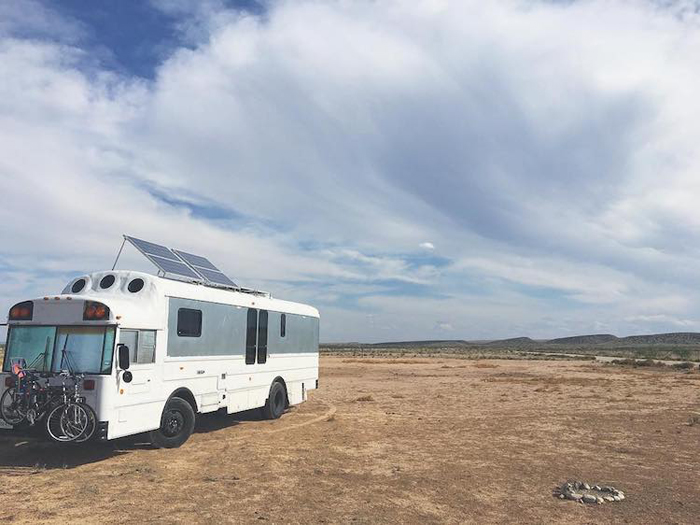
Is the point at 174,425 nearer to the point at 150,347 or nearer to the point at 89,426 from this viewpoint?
the point at 150,347

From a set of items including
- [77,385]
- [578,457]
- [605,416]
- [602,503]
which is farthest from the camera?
[605,416]

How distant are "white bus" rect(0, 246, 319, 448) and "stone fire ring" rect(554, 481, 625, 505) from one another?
7527mm

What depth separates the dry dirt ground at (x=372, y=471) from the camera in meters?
8.24

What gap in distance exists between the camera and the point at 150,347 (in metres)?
11.6

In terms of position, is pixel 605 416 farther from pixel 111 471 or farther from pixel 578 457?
pixel 111 471

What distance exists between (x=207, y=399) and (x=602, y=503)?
8331 mm

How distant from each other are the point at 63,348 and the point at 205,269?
17.7 feet

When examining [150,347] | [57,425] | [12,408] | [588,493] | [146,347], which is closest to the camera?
[588,493]

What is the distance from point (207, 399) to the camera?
525 inches

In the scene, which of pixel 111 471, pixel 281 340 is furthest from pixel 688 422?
pixel 111 471

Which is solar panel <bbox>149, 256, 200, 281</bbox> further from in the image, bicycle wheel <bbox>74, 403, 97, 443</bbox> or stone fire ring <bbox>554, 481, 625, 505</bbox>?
stone fire ring <bbox>554, 481, 625, 505</bbox>

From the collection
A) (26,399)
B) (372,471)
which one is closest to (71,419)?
(26,399)

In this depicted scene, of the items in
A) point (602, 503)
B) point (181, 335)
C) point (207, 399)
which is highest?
point (181, 335)

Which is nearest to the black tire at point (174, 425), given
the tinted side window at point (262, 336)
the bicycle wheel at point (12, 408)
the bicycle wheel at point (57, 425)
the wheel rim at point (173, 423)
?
the wheel rim at point (173, 423)
